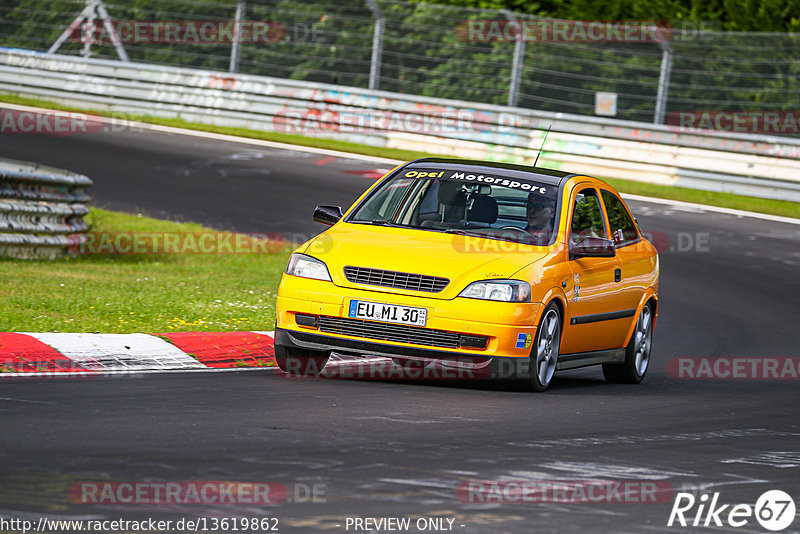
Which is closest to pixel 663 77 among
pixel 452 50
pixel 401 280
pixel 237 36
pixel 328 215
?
pixel 452 50

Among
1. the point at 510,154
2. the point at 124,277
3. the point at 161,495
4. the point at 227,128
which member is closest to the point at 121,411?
the point at 161,495

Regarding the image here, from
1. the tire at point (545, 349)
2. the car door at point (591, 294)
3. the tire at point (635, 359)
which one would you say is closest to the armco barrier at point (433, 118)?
the tire at point (635, 359)

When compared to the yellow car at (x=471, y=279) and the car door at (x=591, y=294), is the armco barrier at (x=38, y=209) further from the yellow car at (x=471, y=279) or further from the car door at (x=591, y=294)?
the car door at (x=591, y=294)

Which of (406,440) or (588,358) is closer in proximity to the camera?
(406,440)

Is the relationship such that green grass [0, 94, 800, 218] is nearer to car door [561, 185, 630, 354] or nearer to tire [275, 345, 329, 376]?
car door [561, 185, 630, 354]

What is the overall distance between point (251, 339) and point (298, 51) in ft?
54.2

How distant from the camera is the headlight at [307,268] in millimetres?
9125

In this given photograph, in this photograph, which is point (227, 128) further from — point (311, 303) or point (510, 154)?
point (311, 303)

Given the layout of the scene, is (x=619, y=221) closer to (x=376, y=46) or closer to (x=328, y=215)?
(x=328, y=215)

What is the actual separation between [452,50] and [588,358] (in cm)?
1543

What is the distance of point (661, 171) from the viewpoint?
2348cm

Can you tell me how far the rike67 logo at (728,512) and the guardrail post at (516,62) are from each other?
18752 millimetres

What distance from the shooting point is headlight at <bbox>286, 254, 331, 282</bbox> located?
9125 mm

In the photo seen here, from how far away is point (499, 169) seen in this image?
10.4 metres
